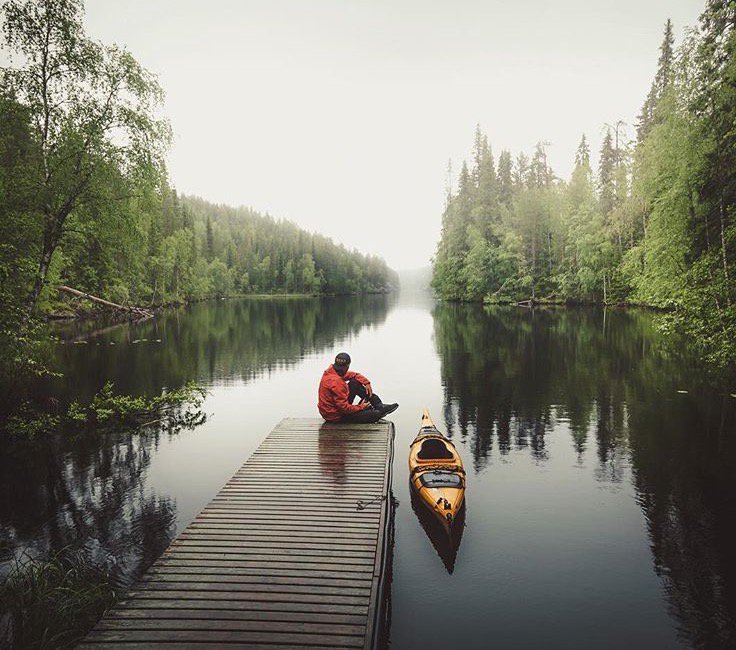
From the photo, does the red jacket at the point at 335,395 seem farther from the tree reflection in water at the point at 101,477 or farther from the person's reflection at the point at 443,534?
the tree reflection in water at the point at 101,477

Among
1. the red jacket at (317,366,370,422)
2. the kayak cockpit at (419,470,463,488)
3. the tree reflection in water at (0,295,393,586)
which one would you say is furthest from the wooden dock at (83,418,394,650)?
the red jacket at (317,366,370,422)

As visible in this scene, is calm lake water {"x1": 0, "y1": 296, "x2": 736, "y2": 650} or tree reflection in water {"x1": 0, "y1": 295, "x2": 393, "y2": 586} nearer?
calm lake water {"x1": 0, "y1": 296, "x2": 736, "y2": 650}

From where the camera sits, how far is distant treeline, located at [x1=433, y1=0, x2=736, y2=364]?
65.4ft

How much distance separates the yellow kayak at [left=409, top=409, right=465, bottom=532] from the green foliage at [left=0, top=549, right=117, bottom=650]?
6.51 metres

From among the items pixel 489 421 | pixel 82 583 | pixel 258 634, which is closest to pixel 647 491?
pixel 489 421

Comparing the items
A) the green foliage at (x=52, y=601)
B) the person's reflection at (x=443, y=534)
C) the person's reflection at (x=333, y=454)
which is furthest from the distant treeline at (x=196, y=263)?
the person's reflection at (x=443, y=534)

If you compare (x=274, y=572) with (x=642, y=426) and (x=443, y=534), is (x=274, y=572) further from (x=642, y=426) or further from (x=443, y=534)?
(x=642, y=426)

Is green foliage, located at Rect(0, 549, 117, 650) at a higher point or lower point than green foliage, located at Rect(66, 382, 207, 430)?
lower

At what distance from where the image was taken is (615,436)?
1742 centimetres

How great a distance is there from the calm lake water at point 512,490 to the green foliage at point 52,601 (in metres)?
0.65

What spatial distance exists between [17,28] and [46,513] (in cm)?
1499

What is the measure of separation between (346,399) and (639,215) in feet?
182

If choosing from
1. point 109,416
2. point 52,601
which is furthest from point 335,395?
point 109,416

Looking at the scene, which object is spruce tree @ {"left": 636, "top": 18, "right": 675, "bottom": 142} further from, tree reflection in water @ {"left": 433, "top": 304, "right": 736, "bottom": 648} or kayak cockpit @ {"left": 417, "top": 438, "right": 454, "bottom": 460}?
kayak cockpit @ {"left": 417, "top": 438, "right": 454, "bottom": 460}
